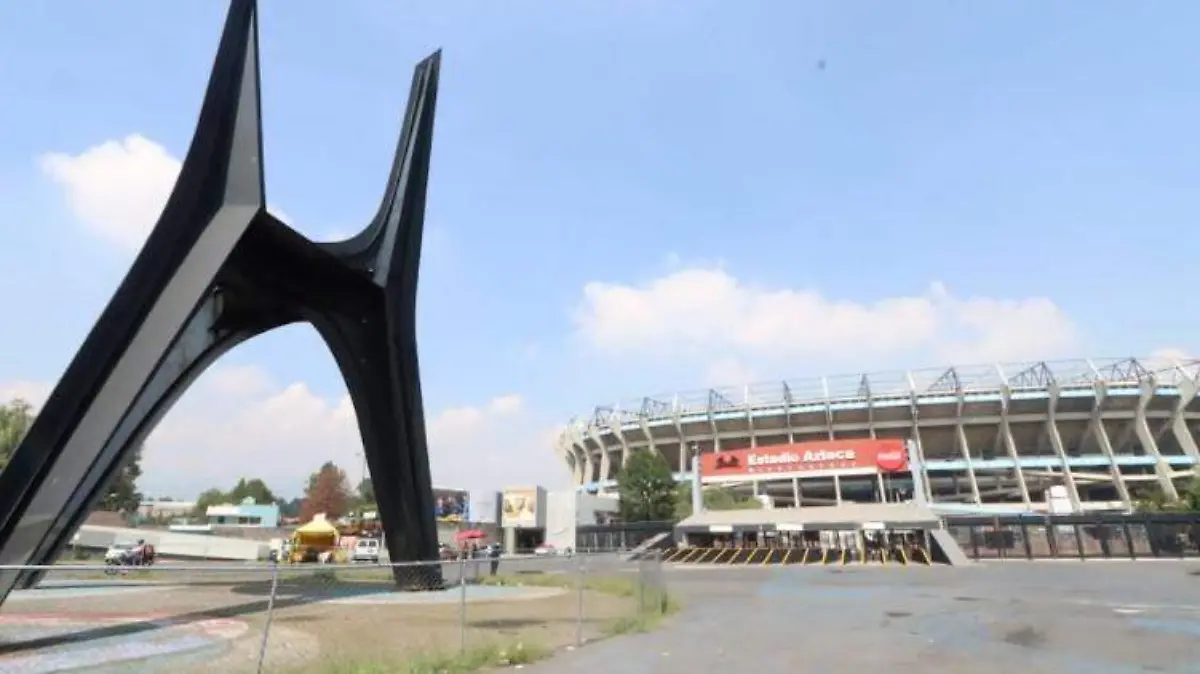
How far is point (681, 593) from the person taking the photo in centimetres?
2111

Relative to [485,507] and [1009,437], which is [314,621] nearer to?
[485,507]

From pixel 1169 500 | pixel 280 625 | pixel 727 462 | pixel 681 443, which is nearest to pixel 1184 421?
pixel 1169 500

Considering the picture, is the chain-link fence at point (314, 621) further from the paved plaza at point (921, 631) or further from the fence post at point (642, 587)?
the paved plaza at point (921, 631)

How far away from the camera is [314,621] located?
13.2 meters

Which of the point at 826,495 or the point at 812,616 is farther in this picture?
the point at 826,495

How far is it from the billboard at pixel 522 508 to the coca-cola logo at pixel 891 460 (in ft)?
107

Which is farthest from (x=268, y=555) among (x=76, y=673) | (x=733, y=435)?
(x=733, y=435)

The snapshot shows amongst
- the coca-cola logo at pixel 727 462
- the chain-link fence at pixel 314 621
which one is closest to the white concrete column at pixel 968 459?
the coca-cola logo at pixel 727 462

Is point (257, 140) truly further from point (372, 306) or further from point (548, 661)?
point (548, 661)

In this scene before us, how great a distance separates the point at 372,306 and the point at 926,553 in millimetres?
33168

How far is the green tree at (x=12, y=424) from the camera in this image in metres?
53.0

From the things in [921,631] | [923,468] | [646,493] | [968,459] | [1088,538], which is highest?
[968,459]

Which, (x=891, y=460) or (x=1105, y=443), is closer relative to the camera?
(x=891, y=460)

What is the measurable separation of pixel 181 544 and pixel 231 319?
3730 cm
